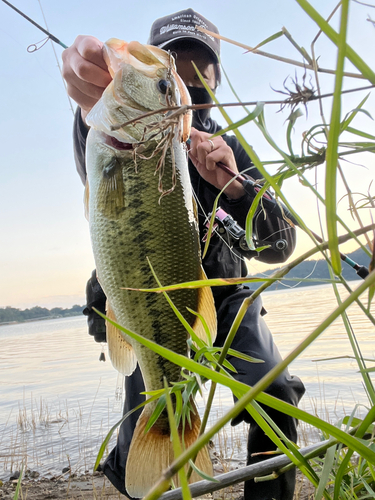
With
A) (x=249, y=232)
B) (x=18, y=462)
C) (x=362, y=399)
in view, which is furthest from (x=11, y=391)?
(x=249, y=232)

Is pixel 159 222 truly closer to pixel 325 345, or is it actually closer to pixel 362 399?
pixel 362 399

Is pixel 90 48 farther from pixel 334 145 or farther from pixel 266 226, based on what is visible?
pixel 334 145

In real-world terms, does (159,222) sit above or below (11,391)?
above

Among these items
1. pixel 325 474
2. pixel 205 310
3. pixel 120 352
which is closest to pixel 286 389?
pixel 205 310

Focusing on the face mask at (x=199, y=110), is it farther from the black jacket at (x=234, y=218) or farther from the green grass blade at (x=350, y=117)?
the green grass blade at (x=350, y=117)

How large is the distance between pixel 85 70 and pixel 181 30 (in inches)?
85.7

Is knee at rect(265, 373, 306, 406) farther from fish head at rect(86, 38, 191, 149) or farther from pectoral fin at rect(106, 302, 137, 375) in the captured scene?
fish head at rect(86, 38, 191, 149)

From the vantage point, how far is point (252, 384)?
255cm

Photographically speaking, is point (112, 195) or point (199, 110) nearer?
point (112, 195)

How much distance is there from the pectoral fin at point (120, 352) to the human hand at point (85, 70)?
1.34 m

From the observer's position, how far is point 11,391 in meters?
13.8

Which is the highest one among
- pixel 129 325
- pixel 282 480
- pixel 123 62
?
pixel 123 62

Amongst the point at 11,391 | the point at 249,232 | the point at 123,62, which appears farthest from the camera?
the point at 11,391

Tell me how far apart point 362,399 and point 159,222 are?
763 cm
